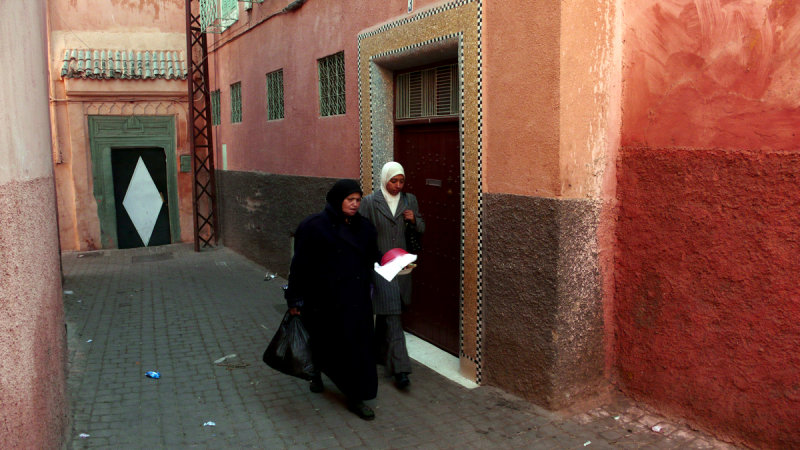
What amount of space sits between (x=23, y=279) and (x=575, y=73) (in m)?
3.44

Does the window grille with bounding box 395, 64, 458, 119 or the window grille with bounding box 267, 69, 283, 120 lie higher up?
the window grille with bounding box 267, 69, 283, 120

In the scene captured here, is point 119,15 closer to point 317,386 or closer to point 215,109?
point 215,109

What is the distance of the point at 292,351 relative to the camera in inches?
180

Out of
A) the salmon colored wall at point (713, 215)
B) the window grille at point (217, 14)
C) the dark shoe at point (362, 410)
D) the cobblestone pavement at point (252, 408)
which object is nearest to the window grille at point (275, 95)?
the window grille at point (217, 14)

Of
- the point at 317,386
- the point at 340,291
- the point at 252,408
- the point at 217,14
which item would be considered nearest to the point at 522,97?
the point at 340,291

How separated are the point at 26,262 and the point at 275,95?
24.6ft

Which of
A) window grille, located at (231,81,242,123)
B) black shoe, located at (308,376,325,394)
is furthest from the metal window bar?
black shoe, located at (308,376,325,394)

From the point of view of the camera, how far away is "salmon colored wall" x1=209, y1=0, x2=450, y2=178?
7145mm

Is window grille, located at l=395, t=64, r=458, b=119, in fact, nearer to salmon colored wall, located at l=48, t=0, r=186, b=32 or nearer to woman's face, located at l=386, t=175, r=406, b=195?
woman's face, located at l=386, t=175, r=406, b=195

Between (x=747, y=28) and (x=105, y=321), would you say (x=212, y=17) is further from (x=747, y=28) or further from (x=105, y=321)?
(x=747, y=28)

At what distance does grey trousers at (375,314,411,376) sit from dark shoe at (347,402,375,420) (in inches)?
21.6

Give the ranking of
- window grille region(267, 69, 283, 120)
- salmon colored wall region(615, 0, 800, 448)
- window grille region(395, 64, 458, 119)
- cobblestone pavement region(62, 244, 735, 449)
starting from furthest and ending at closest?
window grille region(267, 69, 283, 120), window grille region(395, 64, 458, 119), cobblestone pavement region(62, 244, 735, 449), salmon colored wall region(615, 0, 800, 448)

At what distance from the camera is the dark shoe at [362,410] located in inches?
180

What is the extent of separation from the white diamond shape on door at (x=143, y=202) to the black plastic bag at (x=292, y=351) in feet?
34.6
